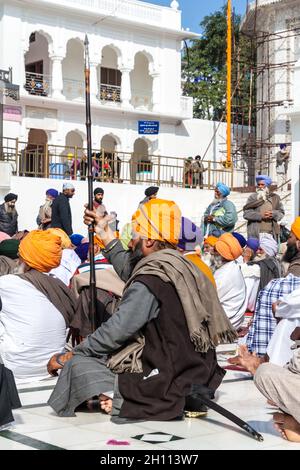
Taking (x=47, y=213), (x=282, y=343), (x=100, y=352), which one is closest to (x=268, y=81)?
(x=47, y=213)

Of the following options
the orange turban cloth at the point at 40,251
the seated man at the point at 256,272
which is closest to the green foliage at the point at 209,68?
the seated man at the point at 256,272

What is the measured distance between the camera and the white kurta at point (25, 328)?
688 cm

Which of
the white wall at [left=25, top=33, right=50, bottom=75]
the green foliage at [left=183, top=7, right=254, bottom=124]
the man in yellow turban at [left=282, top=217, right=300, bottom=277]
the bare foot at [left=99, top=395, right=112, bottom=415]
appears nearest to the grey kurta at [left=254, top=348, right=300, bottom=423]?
the bare foot at [left=99, top=395, right=112, bottom=415]

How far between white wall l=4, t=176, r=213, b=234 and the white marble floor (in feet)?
45.5

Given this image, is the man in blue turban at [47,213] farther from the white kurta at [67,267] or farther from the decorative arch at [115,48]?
the decorative arch at [115,48]

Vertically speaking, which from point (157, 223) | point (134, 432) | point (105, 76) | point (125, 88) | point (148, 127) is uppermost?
point (105, 76)

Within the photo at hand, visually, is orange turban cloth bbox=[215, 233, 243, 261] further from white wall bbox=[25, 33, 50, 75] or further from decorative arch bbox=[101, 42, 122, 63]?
white wall bbox=[25, 33, 50, 75]

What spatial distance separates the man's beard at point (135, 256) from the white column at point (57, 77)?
25.9 meters

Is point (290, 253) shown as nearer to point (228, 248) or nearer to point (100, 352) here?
point (228, 248)

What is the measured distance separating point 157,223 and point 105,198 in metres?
17.0

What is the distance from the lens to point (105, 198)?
2264cm

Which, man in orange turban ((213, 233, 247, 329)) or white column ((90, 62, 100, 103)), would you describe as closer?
man in orange turban ((213, 233, 247, 329))

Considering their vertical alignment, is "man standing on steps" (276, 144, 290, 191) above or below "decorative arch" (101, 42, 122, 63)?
below

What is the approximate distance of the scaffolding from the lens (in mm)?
31188
